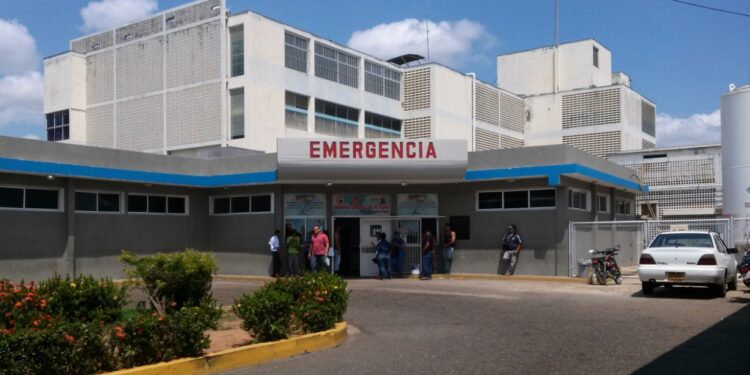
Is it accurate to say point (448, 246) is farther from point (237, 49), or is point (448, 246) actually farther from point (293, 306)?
point (237, 49)

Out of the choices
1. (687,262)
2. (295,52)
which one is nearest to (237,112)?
(295,52)

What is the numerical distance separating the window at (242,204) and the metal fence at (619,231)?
9.79m

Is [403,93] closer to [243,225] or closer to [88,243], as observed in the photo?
[243,225]

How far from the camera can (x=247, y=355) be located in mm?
9078

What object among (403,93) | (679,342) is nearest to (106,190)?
(679,342)

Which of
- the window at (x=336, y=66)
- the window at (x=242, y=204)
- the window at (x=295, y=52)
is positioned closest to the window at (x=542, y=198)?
the window at (x=242, y=204)

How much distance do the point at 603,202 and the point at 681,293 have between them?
10.5 meters

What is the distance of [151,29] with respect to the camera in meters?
38.2

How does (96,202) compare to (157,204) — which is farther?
(157,204)

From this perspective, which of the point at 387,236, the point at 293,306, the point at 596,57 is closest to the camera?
the point at 293,306

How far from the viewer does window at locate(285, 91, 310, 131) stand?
37.4 m

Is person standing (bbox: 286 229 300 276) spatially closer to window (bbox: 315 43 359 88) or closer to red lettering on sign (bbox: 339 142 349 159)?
red lettering on sign (bbox: 339 142 349 159)

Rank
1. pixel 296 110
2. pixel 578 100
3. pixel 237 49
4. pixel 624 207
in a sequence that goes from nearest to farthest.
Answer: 1. pixel 624 207
2. pixel 237 49
3. pixel 296 110
4. pixel 578 100

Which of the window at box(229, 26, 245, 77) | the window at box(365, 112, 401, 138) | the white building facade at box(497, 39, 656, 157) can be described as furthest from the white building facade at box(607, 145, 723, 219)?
the window at box(229, 26, 245, 77)
